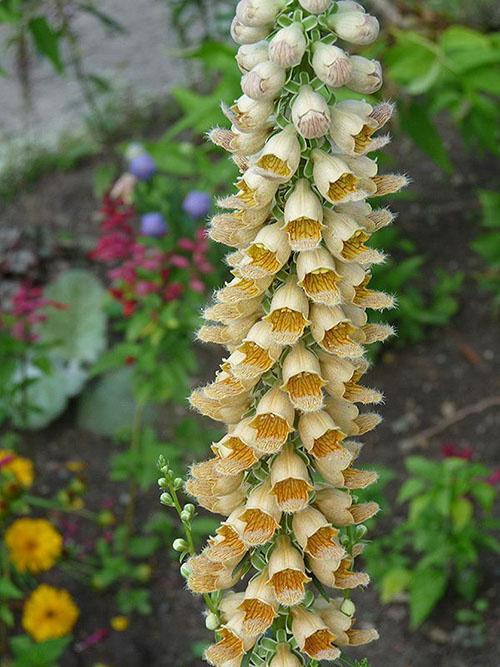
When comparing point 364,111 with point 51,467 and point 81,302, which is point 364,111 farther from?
point 81,302

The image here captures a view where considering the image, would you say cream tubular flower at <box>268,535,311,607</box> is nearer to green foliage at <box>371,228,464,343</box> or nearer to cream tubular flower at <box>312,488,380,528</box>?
cream tubular flower at <box>312,488,380,528</box>

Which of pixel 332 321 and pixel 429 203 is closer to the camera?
pixel 332 321

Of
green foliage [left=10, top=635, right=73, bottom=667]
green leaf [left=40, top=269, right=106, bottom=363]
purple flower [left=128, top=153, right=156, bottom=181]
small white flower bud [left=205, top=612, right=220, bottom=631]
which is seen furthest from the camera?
green leaf [left=40, top=269, right=106, bottom=363]

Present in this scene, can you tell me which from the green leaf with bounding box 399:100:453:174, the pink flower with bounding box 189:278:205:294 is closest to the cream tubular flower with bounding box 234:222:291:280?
the pink flower with bounding box 189:278:205:294

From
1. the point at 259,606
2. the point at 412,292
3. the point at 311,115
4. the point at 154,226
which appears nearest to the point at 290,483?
the point at 259,606

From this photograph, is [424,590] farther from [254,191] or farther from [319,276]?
[254,191]

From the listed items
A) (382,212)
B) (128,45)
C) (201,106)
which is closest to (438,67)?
(201,106)

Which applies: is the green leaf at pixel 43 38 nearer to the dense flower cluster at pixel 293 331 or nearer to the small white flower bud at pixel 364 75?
the dense flower cluster at pixel 293 331
